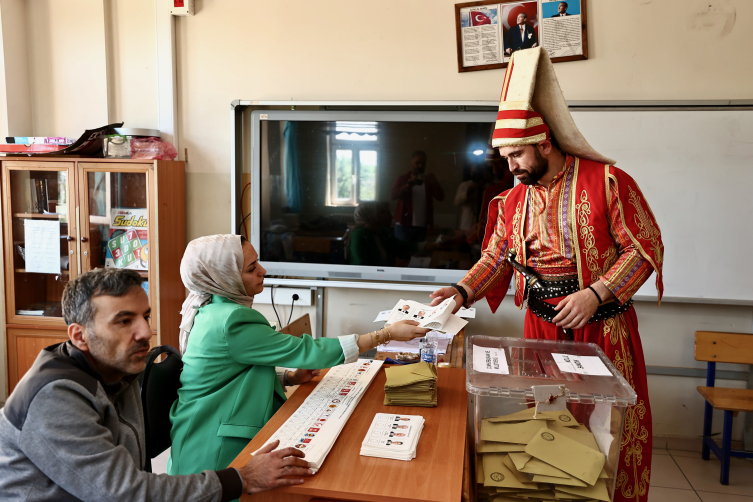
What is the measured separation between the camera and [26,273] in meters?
3.76

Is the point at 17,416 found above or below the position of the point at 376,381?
above

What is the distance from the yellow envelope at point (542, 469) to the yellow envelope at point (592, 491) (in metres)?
0.04

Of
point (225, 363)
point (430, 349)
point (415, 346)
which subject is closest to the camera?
point (225, 363)

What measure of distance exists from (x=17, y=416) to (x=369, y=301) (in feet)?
8.50

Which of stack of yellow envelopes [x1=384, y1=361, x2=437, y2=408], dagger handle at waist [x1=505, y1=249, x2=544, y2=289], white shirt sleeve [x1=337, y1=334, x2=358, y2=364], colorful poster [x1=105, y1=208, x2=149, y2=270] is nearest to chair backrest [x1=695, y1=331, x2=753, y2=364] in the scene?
dagger handle at waist [x1=505, y1=249, x2=544, y2=289]

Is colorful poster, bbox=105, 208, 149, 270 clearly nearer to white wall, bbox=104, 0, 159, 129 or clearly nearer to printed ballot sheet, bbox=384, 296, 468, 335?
A: white wall, bbox=104, 0, 159, 129

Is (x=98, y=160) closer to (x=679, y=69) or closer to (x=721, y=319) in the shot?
(x=679, y=69)

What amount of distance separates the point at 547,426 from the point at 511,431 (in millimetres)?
88

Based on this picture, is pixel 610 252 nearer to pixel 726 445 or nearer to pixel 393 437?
pixel 393 437

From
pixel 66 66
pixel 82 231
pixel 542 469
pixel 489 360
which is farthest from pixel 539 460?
pixel 66 66

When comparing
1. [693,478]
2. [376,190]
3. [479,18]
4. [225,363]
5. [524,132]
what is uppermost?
[479,18]

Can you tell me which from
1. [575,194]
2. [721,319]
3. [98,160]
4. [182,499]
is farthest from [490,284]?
[98,160]

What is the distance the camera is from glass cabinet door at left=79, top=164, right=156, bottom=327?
3.53 m

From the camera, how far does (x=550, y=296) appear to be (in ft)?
6.27
